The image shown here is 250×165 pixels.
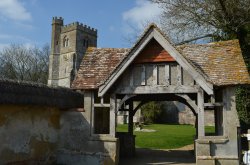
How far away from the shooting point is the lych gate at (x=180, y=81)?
11.6 metres

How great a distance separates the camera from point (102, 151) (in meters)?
12.6

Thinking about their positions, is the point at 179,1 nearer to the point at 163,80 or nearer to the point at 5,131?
the point at 163,80

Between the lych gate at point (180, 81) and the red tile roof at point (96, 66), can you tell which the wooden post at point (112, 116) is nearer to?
the lych gate at point (180, 81)

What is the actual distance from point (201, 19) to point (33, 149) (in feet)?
42.1

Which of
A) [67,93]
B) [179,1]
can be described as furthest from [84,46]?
[67,93]

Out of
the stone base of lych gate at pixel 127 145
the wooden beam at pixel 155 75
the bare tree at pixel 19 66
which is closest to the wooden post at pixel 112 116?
the wooden beam at pixel 155 75

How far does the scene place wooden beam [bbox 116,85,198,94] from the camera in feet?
39.8

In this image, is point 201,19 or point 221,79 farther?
point 201,19

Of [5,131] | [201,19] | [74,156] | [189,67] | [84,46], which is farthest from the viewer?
[84,46]

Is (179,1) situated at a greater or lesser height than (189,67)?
greater

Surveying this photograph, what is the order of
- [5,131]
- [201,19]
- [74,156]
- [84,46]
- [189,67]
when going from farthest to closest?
Answer: [84,46]
[201,19]
[74,156]
[189,67]
[5,131]

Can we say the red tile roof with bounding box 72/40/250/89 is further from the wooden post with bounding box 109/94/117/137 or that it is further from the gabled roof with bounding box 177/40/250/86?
the wooden post with bounding box 109/94/117/137

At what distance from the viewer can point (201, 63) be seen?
12953mm

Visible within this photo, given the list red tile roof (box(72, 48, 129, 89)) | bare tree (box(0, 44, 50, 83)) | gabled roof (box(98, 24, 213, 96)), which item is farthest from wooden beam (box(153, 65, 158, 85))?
bare tree (box(0, 44, 50, 83))
